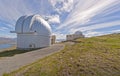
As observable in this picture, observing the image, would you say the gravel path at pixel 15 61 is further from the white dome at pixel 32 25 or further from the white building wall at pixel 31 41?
the white dome at pixel 32 25

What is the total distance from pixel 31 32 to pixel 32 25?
208cm

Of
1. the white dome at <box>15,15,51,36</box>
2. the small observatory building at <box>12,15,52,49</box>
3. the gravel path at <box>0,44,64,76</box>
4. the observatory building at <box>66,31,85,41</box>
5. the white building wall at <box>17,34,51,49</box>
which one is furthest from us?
the observatory building at <box>66,31,85,41</box>

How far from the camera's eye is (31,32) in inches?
2032

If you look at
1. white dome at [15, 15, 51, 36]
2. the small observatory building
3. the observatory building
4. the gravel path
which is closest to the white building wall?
the small observatory building

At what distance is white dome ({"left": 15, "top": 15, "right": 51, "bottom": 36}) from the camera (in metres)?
52.3

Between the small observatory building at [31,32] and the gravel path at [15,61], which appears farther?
the small observatory building at [31,32]

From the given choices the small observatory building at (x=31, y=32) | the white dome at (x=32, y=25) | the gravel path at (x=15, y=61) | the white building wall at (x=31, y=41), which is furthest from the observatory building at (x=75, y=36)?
the gravel path at (x=15, y=61)

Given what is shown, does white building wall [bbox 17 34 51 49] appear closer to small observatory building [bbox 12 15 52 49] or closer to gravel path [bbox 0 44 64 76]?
small observatory building [bbox 12 15 52 49]

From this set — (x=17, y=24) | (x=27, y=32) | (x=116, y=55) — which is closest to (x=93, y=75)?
(x=116, y=55)

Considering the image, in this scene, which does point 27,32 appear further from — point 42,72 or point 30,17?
point 42,72

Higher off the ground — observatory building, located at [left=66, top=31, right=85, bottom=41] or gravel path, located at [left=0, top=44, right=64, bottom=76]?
observatory building, located at [left=66, top=31, right=85, bottom=41]

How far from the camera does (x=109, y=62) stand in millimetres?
25938

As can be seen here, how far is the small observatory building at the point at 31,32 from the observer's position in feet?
172

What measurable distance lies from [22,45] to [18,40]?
204 centimetres
